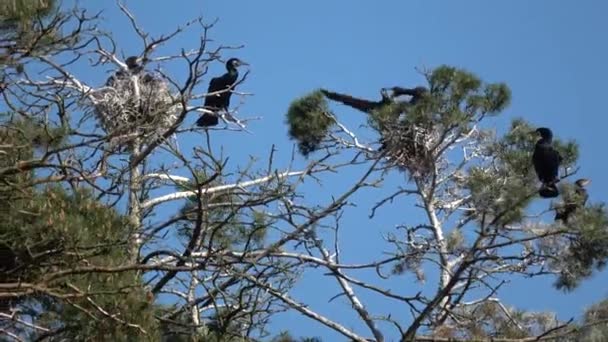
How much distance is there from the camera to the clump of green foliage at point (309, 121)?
11.0 m

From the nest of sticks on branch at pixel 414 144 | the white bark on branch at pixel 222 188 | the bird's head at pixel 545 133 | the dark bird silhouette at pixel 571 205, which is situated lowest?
the white bark on branch at pixel 222 188

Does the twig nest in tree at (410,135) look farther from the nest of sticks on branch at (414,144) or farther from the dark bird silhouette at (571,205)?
the dark bird silhouette at (571,205)

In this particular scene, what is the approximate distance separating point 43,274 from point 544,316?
5267 mm

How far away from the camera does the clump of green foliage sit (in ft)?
36.2

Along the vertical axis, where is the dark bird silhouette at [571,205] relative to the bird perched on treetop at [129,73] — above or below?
below

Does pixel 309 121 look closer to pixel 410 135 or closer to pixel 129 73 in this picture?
pixel 410 135

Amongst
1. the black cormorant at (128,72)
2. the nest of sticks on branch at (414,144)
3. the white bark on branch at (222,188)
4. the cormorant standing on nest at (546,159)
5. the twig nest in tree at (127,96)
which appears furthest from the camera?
the nest of sticks on branch at (414,144)

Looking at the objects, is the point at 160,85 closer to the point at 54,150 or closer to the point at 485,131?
the point at 485,131

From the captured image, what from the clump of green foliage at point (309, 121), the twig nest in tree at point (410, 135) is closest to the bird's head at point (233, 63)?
the clump of green foliage at point (309, 121)

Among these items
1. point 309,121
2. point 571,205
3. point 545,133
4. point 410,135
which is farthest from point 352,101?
point 571,205

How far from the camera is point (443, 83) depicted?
34.6ft

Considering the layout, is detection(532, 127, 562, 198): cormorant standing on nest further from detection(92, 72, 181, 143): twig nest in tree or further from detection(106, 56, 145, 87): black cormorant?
detection(106, 56, 145, 87): black cormorant

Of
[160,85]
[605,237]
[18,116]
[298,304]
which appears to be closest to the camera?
[18,116]

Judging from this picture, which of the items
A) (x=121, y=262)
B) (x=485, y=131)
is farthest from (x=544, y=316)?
(x=121, y=262)
